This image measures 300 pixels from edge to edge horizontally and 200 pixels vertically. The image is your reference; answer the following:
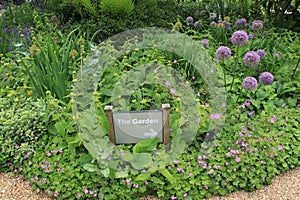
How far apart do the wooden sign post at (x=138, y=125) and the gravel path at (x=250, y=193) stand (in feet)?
1.39

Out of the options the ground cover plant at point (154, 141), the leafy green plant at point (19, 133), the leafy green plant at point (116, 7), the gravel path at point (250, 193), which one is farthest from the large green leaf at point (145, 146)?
the leafy green plant at point (116, 7)

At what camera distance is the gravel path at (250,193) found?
2.32 m

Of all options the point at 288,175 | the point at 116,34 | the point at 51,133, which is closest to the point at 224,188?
the point at 288,175

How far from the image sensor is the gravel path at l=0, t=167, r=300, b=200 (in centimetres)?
232

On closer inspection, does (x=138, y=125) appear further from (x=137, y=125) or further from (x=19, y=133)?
(x=19, y=133)

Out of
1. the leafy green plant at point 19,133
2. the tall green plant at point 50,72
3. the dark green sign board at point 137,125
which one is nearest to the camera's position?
the dark green sign board at point 137,125

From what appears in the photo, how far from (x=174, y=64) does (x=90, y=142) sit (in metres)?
1.34

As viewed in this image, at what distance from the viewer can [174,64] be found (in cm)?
323

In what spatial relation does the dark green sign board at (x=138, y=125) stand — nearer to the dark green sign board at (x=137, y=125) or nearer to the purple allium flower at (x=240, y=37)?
the dark green sign board at (x=137, y=125)

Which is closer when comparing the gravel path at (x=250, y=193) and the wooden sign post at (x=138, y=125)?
the wooden sign post at (x=138, y=125)

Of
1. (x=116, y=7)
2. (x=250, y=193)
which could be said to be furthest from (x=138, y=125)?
(x=116, y=7)

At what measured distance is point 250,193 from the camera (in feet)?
7.73

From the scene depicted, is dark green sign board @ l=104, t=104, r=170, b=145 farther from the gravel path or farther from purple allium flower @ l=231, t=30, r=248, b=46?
purple allium flower @ l=231, t=30, r=248, b=46

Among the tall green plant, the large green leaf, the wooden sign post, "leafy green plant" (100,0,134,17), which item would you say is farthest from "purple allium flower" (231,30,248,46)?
"leafy green plant" (100,0,134,17)
